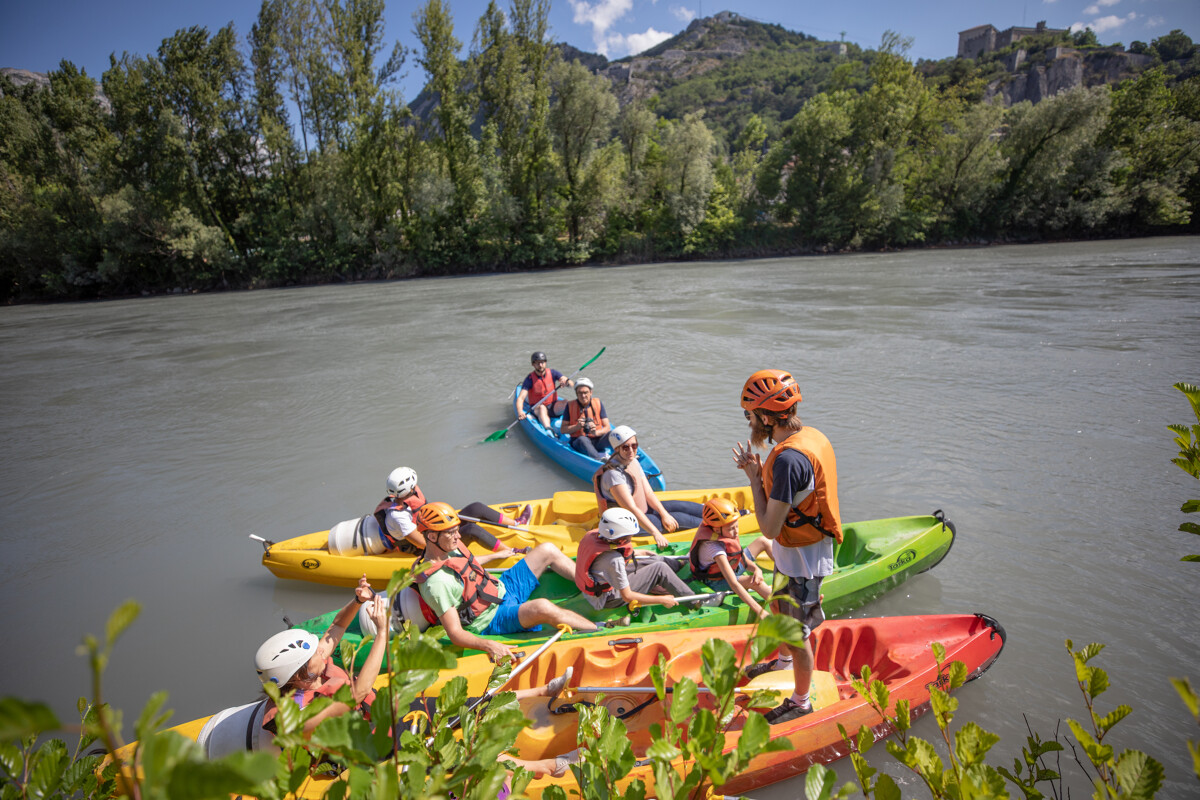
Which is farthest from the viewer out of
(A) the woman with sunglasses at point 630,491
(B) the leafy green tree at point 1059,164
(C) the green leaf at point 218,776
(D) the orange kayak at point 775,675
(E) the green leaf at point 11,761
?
(B) the leafy green tree at point 1059,164

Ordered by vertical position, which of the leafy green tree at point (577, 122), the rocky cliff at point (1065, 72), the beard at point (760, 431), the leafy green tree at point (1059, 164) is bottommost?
the beard at point (760, 431)

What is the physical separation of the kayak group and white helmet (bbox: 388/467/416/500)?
0.05ft

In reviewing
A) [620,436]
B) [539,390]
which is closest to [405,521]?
[620,436]

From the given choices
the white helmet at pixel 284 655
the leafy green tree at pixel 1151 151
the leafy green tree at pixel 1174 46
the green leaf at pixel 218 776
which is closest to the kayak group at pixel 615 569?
the white helmet at pixel 284 655

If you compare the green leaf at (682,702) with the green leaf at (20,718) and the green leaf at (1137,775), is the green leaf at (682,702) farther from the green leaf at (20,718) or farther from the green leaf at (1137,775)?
the green leaf at (20,718)

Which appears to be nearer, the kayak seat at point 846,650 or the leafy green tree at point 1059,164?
the kayak seat at point 846,650

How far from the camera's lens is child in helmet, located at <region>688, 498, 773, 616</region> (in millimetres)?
4234

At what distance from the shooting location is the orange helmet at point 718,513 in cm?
429

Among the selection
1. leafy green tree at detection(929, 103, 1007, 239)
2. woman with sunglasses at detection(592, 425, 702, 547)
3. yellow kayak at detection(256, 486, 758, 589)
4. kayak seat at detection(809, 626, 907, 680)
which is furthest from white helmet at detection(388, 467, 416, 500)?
leafy green tree at detection(929, 103, 1007, 239)

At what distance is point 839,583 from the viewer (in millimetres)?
4566

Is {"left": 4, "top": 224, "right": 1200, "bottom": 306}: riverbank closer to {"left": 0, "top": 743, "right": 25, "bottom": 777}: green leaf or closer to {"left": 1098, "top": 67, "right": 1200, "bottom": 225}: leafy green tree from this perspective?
{"left": 1098, "top": 67, "right": 1200, "bottom": 225}: leafy green tree

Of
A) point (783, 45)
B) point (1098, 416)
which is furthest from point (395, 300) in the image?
point (783, 45)

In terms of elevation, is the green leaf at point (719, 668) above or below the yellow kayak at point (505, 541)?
above

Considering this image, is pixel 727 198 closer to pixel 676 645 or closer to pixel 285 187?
pixel 285 187
